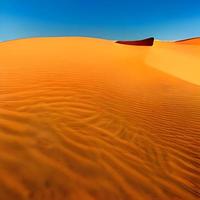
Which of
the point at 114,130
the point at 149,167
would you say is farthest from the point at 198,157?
the point at 114,130

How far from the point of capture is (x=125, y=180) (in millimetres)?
2924

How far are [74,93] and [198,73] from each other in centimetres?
920

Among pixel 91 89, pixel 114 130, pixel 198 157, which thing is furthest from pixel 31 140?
pixel 91 89

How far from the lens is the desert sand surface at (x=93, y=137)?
8.89ft

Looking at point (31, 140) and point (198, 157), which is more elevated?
point (31, 140)

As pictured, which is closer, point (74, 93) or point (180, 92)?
point (74, 93)

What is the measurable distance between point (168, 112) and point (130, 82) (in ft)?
7.90

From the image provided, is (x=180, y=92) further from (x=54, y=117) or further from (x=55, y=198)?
(x=55, y=198)

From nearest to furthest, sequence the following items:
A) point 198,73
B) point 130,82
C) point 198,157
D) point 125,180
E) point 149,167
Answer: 1. point 125,180
2. point 149,167
3. point 198,157
4. point 130,82
5. point 198,73

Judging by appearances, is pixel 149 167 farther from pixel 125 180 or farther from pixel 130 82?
pixel 130 82

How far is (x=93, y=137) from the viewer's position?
386 centimetres

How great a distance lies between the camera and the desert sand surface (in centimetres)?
271

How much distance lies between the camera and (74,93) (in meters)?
5.86

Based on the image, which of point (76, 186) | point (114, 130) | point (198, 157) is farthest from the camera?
point (114, 130)
